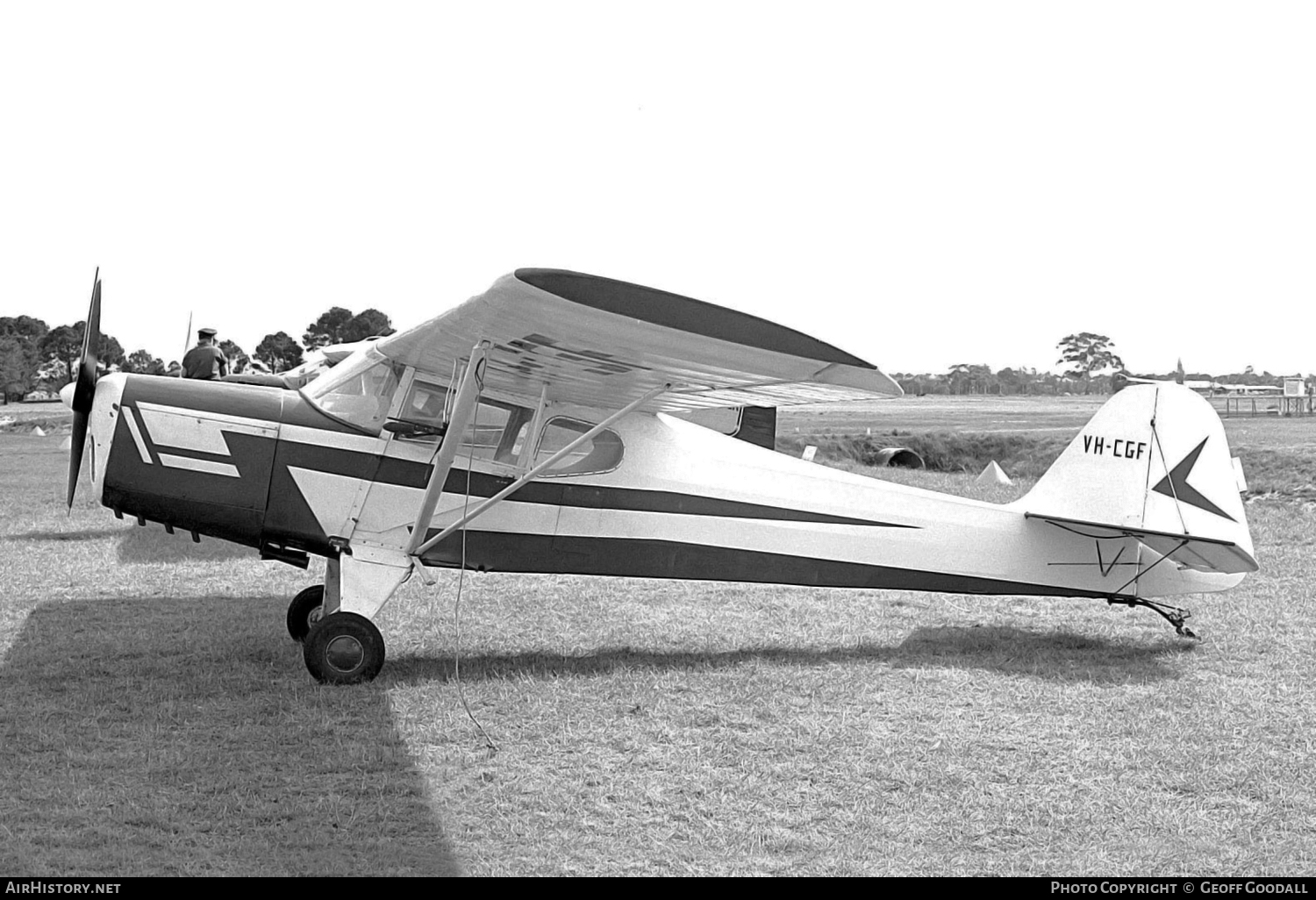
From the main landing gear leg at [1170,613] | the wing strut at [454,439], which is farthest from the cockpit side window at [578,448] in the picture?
the main landing gear leg at [1170,613]

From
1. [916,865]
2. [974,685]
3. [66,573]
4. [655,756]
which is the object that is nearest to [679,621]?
[974,685]

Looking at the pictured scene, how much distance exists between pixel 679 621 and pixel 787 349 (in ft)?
13.0

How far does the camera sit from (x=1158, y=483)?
7.17m

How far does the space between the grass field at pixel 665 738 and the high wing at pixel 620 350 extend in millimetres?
1690

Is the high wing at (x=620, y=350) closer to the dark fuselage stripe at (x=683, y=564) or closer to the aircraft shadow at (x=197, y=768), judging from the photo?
the dark fuselage stripe at (x=683, y=564)

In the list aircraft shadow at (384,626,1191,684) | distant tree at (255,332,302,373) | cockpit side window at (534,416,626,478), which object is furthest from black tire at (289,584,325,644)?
distant tree at (255,332,302,373)

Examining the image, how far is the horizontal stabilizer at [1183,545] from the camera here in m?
7.03

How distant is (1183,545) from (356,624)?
5.11m

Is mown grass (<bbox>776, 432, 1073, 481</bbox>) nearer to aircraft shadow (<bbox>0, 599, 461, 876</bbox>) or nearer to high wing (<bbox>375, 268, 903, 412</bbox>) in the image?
high wing (<bbox>375, 268, 903, 412</bbox>)

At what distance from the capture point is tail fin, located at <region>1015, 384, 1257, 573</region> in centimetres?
709

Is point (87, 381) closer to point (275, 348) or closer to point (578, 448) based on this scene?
point (578, 448)

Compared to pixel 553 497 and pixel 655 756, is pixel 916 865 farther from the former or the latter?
pixel 553 497

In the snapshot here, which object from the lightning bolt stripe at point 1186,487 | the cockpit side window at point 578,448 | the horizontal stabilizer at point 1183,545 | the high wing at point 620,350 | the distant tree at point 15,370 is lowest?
the distant tree at point 15,370

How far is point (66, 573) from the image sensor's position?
32.9 ft
